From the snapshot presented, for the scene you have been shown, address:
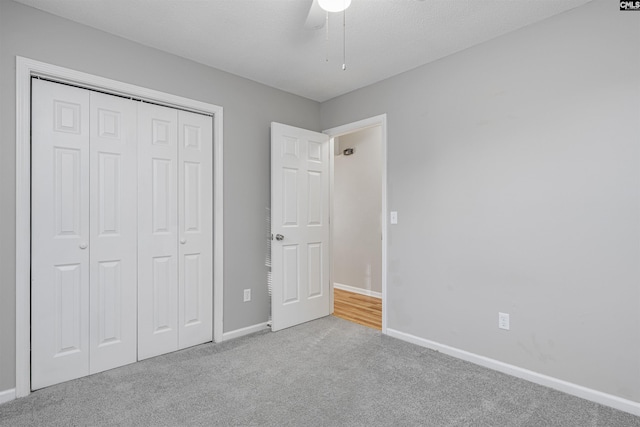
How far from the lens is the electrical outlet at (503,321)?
94.0 inches

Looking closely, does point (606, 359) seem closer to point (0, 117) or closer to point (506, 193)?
point (506, 193)

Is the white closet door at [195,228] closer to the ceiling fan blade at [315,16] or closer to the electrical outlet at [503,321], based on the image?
the ceiling fan blade at [315,16]

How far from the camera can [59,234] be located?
2209mm

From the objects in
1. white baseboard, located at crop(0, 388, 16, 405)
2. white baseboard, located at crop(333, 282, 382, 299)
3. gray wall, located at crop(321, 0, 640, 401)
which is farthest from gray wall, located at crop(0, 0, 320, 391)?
white baseboard, located at crop(333, 282, 382, 299)

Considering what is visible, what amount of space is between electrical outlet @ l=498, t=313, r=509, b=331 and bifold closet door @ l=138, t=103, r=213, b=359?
2374 mm

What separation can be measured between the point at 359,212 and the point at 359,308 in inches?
56.1

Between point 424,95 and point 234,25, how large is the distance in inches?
65.0

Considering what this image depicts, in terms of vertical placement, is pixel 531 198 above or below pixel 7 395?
above

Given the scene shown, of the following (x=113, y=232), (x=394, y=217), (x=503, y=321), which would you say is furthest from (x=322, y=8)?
(x=503, y=321)

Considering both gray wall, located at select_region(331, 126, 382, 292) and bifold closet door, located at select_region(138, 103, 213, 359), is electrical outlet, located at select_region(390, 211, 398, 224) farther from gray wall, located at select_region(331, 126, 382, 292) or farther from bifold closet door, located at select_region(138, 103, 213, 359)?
bifold closet door, located at select_region(138, 103, 213, 359)

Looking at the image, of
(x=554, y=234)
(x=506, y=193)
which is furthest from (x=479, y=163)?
(x=554, y=234)

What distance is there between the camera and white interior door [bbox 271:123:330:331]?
3.24m

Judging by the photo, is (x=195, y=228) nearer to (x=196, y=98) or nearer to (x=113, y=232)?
(x=113, y=232)

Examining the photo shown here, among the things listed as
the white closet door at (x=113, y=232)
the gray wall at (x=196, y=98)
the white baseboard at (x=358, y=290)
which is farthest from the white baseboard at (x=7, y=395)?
the white baseboard at (x=358, y=290)
